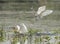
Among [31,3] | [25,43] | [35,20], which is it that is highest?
[31,3]

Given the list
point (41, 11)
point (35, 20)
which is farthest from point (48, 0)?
point (41, 11)

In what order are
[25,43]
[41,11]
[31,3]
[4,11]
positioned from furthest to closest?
1. [31,3]
2. [4,11]
3. [41,11]
4. [25,43]

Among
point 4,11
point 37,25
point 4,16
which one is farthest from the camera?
point 4,11

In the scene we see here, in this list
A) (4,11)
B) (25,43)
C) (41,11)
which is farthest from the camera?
(4,11)

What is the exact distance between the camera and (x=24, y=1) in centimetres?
266

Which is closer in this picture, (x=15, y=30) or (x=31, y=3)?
(x=15, y=30)

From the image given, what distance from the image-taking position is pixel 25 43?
154 centimetres

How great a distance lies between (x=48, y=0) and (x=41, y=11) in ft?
2.95

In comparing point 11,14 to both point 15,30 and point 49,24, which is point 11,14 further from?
point 15,30

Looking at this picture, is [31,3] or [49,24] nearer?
[49,24]

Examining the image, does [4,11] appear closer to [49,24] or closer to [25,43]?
[49,24]

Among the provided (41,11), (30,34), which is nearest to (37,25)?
(41,11)

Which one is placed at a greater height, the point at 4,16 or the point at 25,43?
the point at 4,16

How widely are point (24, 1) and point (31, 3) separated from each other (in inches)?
4.1
